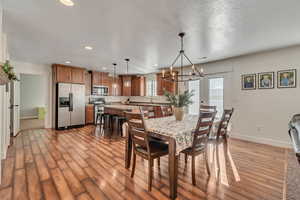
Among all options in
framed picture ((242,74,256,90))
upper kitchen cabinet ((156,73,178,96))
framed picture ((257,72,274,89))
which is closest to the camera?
framed picture ((257,72,274,89))

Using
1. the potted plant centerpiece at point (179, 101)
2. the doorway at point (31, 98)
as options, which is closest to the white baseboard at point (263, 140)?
the potted plant centerpiece at point (179, 101)

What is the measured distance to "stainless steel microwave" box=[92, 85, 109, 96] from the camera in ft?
21.8

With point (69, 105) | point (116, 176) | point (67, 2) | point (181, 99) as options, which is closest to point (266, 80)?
point (181, 99)

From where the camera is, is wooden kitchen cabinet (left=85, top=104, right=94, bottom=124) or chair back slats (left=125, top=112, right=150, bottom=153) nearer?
chair back slats (left=125, top=112, right=150, bottom=153)

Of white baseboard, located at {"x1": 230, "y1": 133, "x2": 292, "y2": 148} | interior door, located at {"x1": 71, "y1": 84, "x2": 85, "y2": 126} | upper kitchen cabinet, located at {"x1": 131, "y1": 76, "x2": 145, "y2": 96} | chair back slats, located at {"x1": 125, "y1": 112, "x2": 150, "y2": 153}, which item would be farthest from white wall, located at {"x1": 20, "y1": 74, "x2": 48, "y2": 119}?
white baseboard, located at {"x1": 230, "y1": 133, "x2": 292, "y2": 148}

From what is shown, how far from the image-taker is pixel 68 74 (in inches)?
215

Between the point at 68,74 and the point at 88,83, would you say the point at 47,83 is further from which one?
the point at 88,83

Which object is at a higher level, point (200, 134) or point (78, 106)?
point (78, 106)

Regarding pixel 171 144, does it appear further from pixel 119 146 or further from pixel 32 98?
pixel 32 98

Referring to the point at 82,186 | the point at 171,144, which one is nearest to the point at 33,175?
the point at 82,186

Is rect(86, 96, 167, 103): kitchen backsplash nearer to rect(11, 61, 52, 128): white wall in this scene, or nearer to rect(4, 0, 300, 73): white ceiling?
rect(11, 61, 52, 128): white wall

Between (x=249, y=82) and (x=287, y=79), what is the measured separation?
2.56ft

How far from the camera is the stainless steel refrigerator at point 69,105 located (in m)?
5.19

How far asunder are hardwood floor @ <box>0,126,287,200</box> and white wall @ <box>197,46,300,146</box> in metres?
0.66
